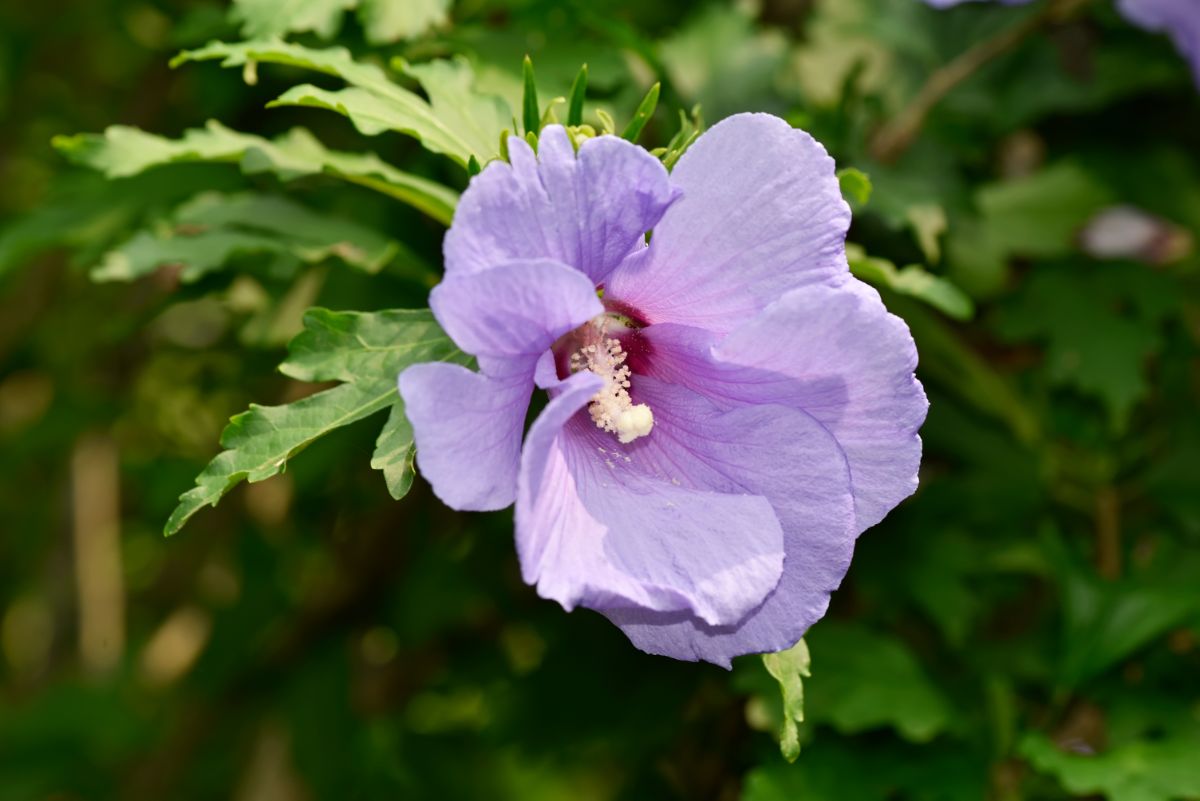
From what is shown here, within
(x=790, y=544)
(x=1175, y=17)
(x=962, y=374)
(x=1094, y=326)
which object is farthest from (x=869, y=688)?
(x=1175, y=17)

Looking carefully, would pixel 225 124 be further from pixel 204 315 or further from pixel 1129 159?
pixel 1129 159

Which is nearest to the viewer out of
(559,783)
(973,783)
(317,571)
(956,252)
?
(973,783)

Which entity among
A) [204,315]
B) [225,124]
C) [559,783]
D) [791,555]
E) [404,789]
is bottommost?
[559,783]

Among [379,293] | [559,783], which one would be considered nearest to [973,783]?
[379,293]

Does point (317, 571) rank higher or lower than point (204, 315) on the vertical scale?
lower

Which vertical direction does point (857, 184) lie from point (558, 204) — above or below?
below

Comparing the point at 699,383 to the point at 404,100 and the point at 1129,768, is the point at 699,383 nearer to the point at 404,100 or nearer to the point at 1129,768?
the point at 404,100

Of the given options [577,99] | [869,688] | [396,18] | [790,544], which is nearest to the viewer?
[790,544]
